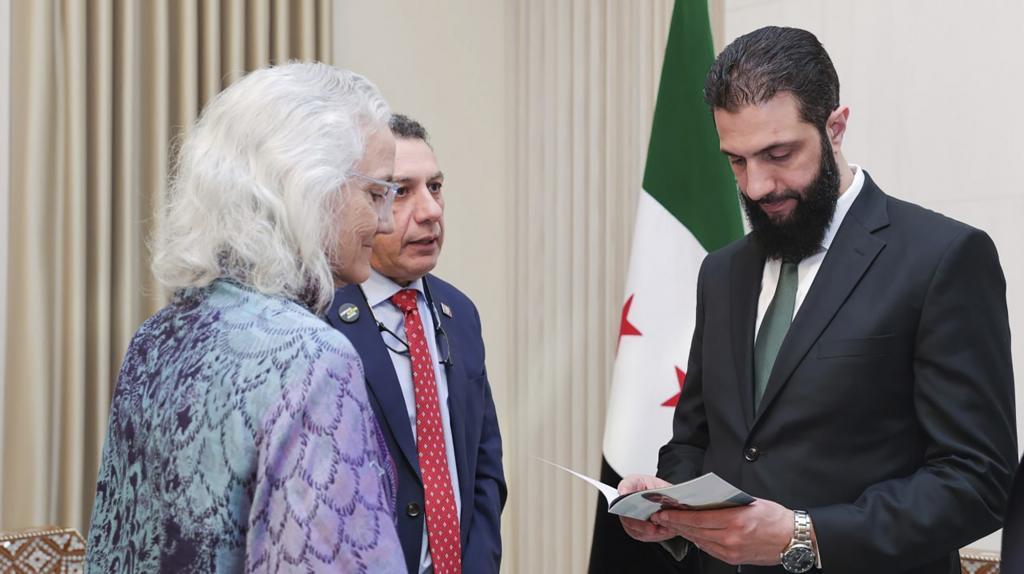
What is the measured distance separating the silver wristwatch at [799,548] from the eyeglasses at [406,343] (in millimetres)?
895

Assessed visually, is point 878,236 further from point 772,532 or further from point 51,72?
point 51,72

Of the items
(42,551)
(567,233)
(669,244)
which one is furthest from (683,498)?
(567,233)

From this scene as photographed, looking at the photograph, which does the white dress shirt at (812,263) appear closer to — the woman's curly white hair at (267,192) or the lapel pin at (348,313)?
the lapel pin at (348,313)

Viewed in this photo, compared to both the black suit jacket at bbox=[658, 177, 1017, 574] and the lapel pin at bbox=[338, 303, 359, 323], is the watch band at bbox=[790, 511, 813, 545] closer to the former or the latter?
the black suit jacket at bbox=[658, 177, 1017, 574]

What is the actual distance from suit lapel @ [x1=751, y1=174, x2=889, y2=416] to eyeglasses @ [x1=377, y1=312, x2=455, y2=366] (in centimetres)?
77

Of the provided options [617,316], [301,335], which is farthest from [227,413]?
[617,316]

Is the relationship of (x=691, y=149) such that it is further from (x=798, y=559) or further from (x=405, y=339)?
(x=798, y=559)

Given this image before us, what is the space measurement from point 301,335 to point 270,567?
287 millimetres

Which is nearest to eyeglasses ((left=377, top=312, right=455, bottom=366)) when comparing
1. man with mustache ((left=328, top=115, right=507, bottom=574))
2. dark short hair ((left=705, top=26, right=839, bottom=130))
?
man with mustache ((left=328, top=115, right=507, bottom=574))

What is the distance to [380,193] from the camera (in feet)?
5.48

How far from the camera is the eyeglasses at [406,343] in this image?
250 centimetres

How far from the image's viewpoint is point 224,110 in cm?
159

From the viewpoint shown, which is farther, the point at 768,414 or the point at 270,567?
the point at 768,414

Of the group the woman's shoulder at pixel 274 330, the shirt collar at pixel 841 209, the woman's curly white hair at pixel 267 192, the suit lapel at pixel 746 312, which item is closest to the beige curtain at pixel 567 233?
the suit lapel at pixel 746 312
